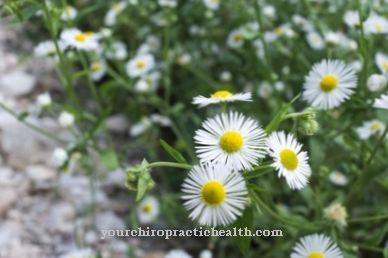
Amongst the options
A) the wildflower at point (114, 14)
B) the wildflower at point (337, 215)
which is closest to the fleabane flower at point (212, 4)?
the wildflower at point (114, 14)

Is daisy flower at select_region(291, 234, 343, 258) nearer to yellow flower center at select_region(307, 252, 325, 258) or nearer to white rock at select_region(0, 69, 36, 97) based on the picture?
yellow flower center at select_region(307, 252, 325, 258)

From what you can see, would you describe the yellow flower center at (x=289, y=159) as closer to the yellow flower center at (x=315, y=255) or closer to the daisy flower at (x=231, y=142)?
the daisy flower at (x=231, y=142)

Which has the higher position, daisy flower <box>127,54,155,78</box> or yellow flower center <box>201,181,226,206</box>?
daisy flower <box>127,54,155,78</box>

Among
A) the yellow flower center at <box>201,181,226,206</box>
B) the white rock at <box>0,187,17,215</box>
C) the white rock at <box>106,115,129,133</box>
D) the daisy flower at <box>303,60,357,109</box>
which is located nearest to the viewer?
the yellow flower center at <box>201,181,226,206</box>

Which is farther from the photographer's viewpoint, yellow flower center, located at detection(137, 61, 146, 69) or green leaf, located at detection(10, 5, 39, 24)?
yellow flower center, located at detection(137, 61, 146, 69)

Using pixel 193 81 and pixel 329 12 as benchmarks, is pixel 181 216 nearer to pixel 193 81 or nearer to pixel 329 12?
pixel 193 81

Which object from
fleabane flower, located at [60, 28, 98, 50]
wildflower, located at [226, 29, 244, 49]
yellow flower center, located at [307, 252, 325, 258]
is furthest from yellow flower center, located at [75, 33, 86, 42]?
yellow flower center, located at [307, 252, 325, 258]

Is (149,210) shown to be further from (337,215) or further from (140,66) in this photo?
(337,215)

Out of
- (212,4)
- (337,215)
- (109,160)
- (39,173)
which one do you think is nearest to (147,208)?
(109,160)
